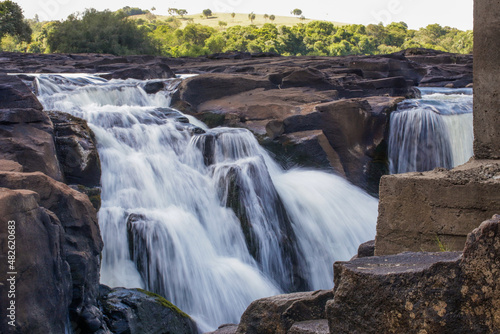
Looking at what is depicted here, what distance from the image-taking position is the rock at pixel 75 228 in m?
5.36

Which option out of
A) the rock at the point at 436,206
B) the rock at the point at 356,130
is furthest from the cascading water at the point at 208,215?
the rock at the point at 436,206

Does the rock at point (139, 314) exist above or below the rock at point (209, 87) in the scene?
below

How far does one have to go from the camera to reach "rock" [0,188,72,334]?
4.29 metres

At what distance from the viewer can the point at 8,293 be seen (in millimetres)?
4238

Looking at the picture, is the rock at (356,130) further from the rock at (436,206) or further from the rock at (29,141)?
the rock at (436,206)

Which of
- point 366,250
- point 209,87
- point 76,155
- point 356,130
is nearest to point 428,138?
point 356,130

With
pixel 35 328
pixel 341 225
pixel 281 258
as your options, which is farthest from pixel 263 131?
pixel 35 328

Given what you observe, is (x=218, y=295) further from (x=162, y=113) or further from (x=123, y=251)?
(x=162, y=113)

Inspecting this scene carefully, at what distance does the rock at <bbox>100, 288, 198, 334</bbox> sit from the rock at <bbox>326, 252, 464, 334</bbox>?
337 centimetres

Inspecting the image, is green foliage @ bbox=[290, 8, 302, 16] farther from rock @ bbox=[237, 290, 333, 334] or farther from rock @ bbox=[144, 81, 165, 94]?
rock @ bbox=[237, 290, 333, 334]

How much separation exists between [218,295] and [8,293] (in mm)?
3505

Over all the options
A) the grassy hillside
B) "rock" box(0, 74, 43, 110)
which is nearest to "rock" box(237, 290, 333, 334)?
"rock" box(0, 74, 43, 110)

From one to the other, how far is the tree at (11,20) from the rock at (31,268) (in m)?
35.8

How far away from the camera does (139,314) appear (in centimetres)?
586
